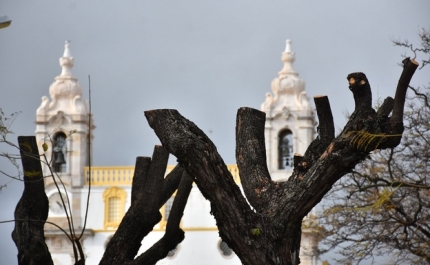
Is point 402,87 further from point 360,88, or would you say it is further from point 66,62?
point 66,62

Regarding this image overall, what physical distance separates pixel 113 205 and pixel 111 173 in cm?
142

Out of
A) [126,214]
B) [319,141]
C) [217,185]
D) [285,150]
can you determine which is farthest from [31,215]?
[285,150]

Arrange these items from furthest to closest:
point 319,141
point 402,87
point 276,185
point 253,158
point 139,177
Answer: point 139,177, point 253,158, point 319,141, point 276,185, point 402,87

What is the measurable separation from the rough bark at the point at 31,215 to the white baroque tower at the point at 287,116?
43520 mm

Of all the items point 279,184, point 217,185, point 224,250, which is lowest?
point 217,185

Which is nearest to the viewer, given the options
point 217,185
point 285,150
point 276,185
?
point 217,185

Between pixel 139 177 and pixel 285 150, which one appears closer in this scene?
pixel 139 177

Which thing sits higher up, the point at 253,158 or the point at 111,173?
the point at 111,173

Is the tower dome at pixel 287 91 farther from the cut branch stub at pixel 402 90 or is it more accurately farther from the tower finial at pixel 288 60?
the cut branch stub at pixel 402 90

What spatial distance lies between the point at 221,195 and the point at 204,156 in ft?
1.32

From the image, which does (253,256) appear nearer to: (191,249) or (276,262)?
(276,262)

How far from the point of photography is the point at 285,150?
61.7 m

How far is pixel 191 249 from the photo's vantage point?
208 ft

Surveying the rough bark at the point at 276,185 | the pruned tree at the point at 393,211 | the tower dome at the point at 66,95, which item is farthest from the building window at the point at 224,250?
the rough bark at the point at 276,185
